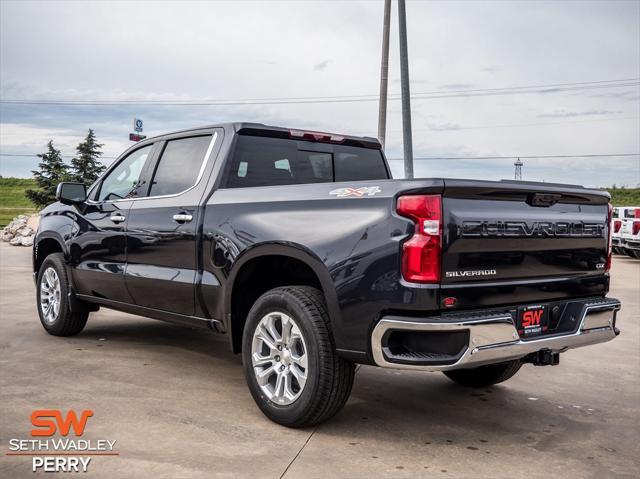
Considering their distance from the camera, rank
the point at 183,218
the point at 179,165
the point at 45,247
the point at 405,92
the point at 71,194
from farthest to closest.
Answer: the point at 405,92
the point at 45,247
the point at 71,194
the point at 179,165
the point at 183,218

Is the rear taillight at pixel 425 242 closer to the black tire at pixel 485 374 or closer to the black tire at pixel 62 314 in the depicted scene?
the black tire at pixel 485 374

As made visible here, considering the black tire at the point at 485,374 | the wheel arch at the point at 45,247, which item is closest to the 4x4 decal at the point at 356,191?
the black tire at the point at 485,374

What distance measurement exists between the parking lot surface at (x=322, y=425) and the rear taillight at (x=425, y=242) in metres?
1.05

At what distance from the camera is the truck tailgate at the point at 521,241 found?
3871mm

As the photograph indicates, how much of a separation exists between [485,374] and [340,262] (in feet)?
6.96

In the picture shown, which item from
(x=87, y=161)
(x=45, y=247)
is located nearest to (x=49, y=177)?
(x=87, y=161)

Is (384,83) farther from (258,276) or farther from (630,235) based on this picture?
(258,276)

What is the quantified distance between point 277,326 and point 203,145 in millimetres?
1697

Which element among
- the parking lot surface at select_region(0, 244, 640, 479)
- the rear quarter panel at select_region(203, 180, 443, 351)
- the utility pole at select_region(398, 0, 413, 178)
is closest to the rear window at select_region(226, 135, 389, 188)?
the rear quarter panel at select_region(203, 180, 443, 351)

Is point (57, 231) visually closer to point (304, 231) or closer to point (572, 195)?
point (304, 231)

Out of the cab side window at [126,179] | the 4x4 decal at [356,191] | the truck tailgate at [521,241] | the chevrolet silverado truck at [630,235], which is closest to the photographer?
the truck tailgate at [521,241]

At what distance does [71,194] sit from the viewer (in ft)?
22.2

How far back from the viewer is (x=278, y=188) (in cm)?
465

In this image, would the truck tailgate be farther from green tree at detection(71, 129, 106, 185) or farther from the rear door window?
green tree at detection(71, 129, 106, 185)
